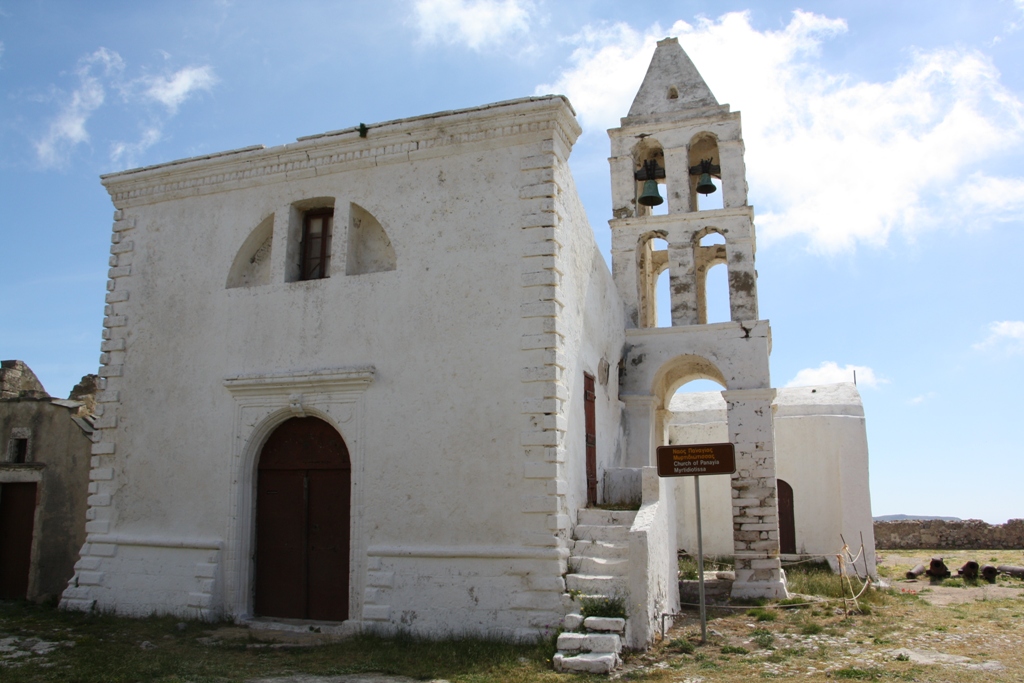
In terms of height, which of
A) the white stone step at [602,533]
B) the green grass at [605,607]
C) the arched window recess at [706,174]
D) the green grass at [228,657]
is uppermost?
the arched window recess at [706,174]

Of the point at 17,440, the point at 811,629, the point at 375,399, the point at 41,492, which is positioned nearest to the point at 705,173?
the point at 375,399

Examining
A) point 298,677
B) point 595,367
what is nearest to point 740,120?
point 595,367

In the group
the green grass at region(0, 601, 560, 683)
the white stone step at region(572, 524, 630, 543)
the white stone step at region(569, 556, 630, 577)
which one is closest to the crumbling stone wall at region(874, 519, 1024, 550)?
the white stone step at region(572, 524, 630, 543)

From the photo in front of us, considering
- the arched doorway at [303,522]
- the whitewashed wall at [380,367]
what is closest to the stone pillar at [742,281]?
the whitewashed wall at [380,367]

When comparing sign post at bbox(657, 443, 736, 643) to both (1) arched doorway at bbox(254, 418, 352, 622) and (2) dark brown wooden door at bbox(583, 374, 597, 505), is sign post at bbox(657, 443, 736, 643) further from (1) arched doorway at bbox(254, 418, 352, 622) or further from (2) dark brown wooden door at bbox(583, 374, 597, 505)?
(1) arched doorway at bbox(254, 418, 352, 622)

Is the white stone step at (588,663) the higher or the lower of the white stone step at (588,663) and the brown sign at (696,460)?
the lower

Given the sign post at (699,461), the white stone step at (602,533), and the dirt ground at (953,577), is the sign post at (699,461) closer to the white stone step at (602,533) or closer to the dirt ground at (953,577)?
the white stone step at (602,533)

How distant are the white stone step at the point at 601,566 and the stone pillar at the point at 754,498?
166 inches

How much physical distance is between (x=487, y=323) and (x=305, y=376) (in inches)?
92.9

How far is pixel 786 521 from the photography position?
16641 millimetres

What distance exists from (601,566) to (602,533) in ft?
2.01

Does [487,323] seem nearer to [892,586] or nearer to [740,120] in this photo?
[740,120]

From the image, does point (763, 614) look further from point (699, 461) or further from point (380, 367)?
point (380, 367)

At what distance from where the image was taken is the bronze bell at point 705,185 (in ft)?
46.0
